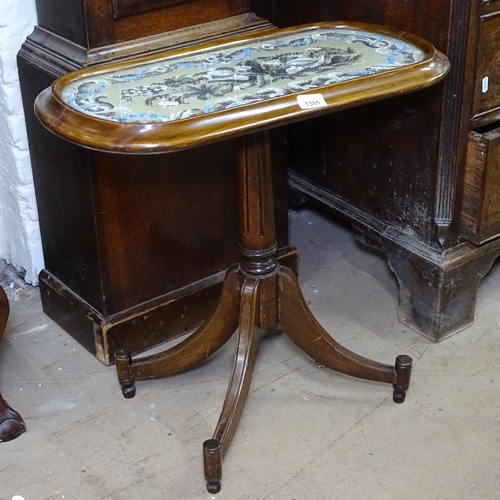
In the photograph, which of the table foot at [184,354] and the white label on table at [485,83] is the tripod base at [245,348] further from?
the white label on table at [485,83]

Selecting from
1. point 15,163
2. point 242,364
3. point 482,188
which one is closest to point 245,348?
point 242,364

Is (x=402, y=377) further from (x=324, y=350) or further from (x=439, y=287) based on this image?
(x=439, y=287)

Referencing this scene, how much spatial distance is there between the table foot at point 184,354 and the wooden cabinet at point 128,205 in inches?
5.7

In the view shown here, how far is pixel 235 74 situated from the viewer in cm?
177

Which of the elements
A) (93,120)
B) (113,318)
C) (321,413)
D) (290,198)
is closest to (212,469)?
(321,413)

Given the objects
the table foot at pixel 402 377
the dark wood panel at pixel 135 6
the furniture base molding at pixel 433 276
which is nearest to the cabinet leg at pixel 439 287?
the furniture base molding at pixel 433 276

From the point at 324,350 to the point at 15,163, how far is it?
96 centimetres

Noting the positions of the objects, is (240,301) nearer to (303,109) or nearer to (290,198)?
(303,109)

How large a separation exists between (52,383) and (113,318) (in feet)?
0.73

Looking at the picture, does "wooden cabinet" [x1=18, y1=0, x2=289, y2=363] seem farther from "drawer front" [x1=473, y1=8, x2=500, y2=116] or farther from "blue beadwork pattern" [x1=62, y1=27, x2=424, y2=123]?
"drawer front" [x1=473, y1=8, x2=500, y2=116]

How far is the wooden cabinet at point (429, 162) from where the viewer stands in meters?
2.06

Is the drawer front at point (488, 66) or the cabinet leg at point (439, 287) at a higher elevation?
the drawer front at point (488, 66)

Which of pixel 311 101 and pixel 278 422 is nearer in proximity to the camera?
pixel 311 101

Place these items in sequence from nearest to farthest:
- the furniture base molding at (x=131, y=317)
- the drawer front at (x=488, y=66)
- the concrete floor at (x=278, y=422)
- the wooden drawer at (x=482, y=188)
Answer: the concrete floor at (x=278, y=422) < the drawer front at (x=488, y=66) < the wooden drawer at (x=482, y=188) < the furniture base molding at (x=131, y=317)
